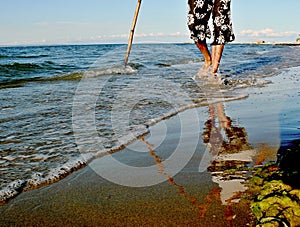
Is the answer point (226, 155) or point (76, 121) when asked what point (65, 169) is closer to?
point (226, 155)

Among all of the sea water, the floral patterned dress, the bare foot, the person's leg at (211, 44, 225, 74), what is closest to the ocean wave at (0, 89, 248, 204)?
the sea water

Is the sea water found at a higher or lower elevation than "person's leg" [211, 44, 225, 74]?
lower

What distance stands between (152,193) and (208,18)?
4.84 metres

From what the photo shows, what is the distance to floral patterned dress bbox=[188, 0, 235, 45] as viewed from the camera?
5849mm

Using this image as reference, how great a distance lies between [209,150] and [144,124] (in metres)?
1.08

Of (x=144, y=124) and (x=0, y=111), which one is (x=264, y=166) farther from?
(x=0, y=111)

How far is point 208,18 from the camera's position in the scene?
6156mm

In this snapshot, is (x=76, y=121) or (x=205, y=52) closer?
(x=76, y=121)

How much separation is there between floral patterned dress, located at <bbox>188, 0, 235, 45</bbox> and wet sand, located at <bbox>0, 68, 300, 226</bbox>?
3.11 meters

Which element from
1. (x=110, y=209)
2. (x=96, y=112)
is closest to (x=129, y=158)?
(x=110, y=209)

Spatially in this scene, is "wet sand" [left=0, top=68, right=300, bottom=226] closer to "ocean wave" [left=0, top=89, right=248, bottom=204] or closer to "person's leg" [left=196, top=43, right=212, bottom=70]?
"ocean wave" [left=0, top=89, right=248, bottom=204]

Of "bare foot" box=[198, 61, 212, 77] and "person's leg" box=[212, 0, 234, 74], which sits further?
"bare foot" box=[198, 61, 212, 77]

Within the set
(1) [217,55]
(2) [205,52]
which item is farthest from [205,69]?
(1) [217,55]

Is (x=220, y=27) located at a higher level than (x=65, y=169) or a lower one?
higher
